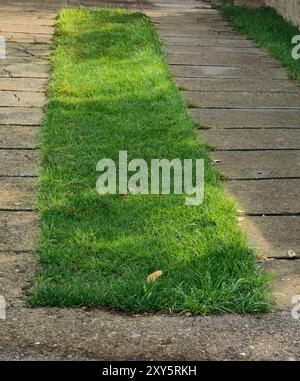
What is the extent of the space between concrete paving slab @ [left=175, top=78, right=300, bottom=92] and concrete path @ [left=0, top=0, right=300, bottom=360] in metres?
0.01

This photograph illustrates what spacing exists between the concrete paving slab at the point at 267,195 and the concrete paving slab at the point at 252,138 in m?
0.85

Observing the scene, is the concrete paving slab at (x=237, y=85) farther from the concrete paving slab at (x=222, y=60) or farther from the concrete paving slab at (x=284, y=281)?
the concrete paving slab at (x=284, y=281)

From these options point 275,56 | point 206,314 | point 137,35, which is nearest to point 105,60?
point 137,35

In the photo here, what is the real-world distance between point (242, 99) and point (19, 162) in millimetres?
2746

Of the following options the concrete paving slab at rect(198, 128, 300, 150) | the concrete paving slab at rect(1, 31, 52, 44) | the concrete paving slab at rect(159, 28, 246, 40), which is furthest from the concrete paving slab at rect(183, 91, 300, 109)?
the concrete paving slab at rect(159, 28, 246, 40)

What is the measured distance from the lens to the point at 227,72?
938cm

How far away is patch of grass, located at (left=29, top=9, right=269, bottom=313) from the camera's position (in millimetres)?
4375

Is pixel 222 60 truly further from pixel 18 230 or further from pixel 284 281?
→ pixel 284 281

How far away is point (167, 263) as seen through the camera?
4.70 meters

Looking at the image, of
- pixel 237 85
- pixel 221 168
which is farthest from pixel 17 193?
pixel 237 85

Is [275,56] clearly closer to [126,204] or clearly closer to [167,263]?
[126,204]

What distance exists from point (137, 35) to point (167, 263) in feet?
19.9

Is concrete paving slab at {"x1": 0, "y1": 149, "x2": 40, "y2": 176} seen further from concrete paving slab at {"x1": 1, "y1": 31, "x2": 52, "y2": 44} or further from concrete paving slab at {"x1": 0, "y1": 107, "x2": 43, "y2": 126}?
concrete paving slab at {"x1": 1, "y1": 31, "x2": 52, "y2": 44}

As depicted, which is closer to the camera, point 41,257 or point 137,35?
point 41,257
